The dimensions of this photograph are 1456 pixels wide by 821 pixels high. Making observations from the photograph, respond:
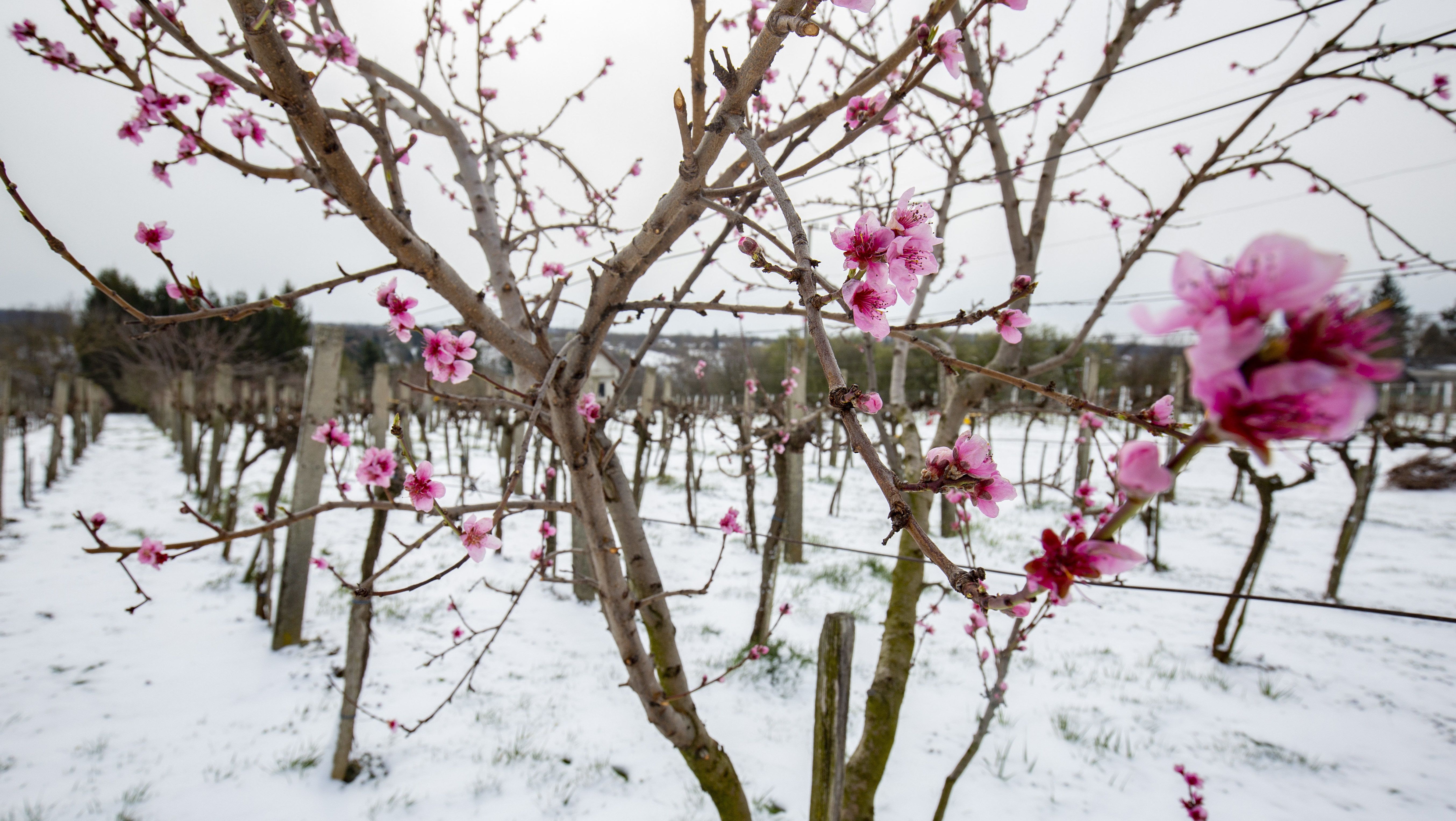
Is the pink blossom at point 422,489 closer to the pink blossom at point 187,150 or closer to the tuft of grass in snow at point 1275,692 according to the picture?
the pink blossom at point 187,150

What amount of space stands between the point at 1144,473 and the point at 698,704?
3139 millimetres

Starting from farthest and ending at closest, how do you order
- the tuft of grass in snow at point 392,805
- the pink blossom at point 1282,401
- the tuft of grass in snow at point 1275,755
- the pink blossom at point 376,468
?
the tuft of grass in snow at point 1275,755 < the tuft of grass in snow at point 392,805 < the pink blossom at point 376,468 < the pink blossom at point 1282,401

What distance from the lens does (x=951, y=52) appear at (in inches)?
38.0

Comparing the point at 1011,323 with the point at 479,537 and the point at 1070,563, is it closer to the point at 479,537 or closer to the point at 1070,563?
the point at 1070,563

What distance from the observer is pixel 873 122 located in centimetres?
112

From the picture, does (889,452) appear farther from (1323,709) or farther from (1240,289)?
(1323,709)

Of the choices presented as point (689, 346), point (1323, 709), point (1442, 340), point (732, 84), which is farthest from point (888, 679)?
point (1442, 340)

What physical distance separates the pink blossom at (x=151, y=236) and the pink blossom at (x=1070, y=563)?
1842 mm

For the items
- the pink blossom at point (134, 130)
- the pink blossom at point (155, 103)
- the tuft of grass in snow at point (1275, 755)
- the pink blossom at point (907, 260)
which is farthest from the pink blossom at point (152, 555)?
the tuft of grass in snow at point (1275, 755)

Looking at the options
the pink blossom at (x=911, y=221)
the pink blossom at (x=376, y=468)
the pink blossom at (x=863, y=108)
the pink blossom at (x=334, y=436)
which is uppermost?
the pink blossom at (x=863, y=108)

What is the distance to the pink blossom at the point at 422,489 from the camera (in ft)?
3.86

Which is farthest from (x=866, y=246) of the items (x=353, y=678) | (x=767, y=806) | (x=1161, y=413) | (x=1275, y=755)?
(x=1275, y=755)

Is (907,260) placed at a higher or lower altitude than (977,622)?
higher

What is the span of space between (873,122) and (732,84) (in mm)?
365
